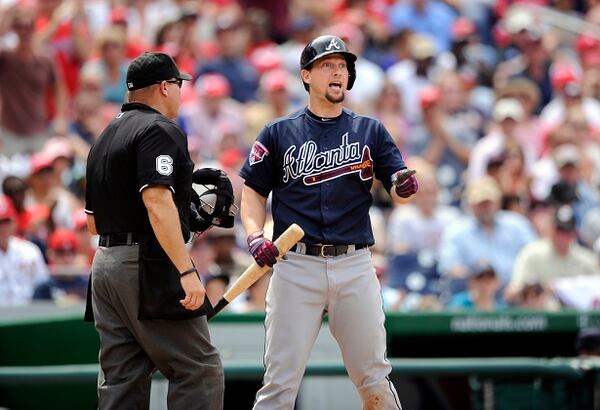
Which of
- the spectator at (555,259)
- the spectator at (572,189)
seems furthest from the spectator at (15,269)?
the spectator at (572,189)

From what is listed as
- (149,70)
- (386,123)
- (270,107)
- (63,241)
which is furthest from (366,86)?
(149,70)

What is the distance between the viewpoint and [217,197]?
6039 mm

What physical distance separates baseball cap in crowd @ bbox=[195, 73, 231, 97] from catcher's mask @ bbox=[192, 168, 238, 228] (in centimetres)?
644

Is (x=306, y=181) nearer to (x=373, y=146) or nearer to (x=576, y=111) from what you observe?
(x=373, y=146)

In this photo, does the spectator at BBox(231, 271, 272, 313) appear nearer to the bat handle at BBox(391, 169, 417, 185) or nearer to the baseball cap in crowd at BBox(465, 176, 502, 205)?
the baseball cap in crowd at BBox(465, 176, 502, 205)

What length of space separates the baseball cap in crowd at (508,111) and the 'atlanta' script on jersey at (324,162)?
729cm

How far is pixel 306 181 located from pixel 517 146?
719 cm

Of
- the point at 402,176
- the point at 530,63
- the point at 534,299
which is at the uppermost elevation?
the point at 530,63

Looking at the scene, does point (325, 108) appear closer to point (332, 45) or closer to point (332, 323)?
point (332, 45)

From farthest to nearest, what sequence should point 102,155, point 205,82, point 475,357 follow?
1. point 205,82
2. point 475,357
3. point 102,155

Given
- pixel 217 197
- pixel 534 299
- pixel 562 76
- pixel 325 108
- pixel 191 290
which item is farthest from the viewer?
pixel 562 76

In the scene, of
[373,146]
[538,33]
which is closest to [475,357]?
[373,146]

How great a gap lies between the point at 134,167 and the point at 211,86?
A: 23.1ft

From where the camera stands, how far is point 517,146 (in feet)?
42.4
